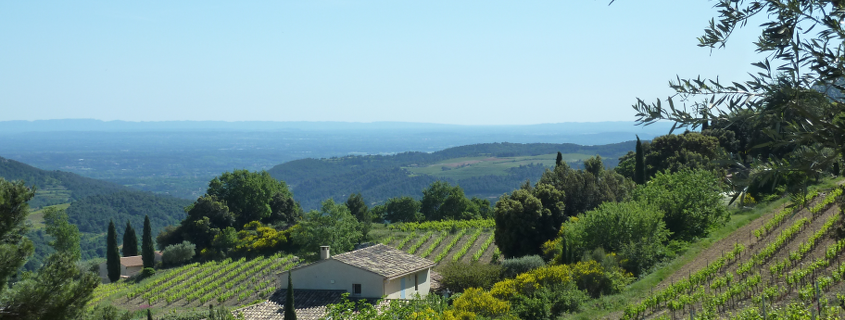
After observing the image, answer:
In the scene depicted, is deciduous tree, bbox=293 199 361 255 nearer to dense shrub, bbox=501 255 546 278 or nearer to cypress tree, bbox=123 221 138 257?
dense shrub, bbox=501 255 546 278

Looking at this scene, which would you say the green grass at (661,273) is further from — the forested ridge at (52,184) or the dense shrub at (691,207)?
the forested ridge at (52,184)

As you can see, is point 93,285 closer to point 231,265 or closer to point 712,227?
point 712,227

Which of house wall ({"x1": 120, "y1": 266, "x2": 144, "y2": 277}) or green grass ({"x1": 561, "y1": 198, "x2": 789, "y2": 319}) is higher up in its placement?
green grass ({"x1": 561, "y1": 198, "x2": 789, "y2": 319})

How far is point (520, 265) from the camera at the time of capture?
88.3 feet

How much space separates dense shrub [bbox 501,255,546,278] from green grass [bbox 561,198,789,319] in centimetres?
640

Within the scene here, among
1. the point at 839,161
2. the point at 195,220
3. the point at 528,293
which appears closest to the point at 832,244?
the point at 528,293

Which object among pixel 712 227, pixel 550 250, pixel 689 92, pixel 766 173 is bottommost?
pixel 550 250

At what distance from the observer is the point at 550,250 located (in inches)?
1133

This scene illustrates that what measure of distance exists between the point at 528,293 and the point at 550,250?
9.26 metres

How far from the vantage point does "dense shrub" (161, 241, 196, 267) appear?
164 ft

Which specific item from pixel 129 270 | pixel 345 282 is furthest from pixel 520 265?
pixel 129 270

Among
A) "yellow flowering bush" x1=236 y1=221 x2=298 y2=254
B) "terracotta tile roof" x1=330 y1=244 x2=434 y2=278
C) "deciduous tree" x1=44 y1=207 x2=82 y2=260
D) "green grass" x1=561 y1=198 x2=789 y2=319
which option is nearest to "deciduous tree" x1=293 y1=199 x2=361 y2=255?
"yellow flowering bush" x1=236 y1=221 x2=298 y2=254

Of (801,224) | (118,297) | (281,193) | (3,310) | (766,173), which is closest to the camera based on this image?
(766,173)

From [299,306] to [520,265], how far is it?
9.72 metres
